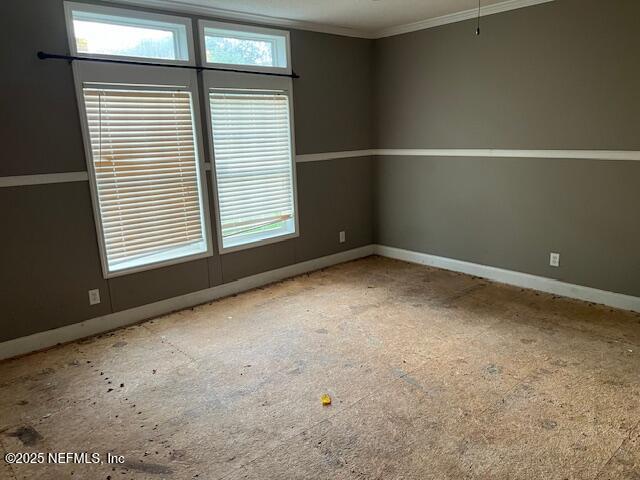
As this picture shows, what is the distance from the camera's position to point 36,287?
329cm

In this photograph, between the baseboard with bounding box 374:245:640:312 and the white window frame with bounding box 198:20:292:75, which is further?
the white window frame with bounding box 198:20:292:75

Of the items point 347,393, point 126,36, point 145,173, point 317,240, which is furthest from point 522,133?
point 126,36

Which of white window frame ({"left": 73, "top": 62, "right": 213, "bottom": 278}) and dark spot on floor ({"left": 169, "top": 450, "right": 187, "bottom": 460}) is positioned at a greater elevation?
white window frame ({"left": 73, "top": 62, "right": 213, "bottom": 278})

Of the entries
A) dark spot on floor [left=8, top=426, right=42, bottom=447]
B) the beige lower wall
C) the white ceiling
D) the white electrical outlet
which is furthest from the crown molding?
dark spot on floor [left=8, top=426, right=42, bottom=447]

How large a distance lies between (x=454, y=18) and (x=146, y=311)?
391 centimetres

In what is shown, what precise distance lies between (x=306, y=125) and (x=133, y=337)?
264 centimetres

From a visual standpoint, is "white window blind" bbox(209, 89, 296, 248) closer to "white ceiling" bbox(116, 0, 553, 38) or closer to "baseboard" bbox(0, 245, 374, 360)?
"baseboard" bbox(0, 245, 374, 360)

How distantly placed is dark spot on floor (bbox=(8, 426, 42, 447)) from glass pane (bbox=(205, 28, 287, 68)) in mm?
3048

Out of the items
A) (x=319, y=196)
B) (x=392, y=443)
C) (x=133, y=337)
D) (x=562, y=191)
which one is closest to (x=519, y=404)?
(x=392, y=443)

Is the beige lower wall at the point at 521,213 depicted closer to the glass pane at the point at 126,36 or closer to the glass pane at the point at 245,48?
the glass pane at the point at 245,48

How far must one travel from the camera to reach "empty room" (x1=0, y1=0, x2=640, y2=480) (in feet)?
7.66

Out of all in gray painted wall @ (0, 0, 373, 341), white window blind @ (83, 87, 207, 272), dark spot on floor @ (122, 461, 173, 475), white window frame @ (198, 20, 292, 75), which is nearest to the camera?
dark spot on floor @ (122, 461, 173, 475)

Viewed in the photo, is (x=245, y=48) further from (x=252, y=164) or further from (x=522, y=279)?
(x=522, y=279)

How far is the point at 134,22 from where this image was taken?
11.6 feet
